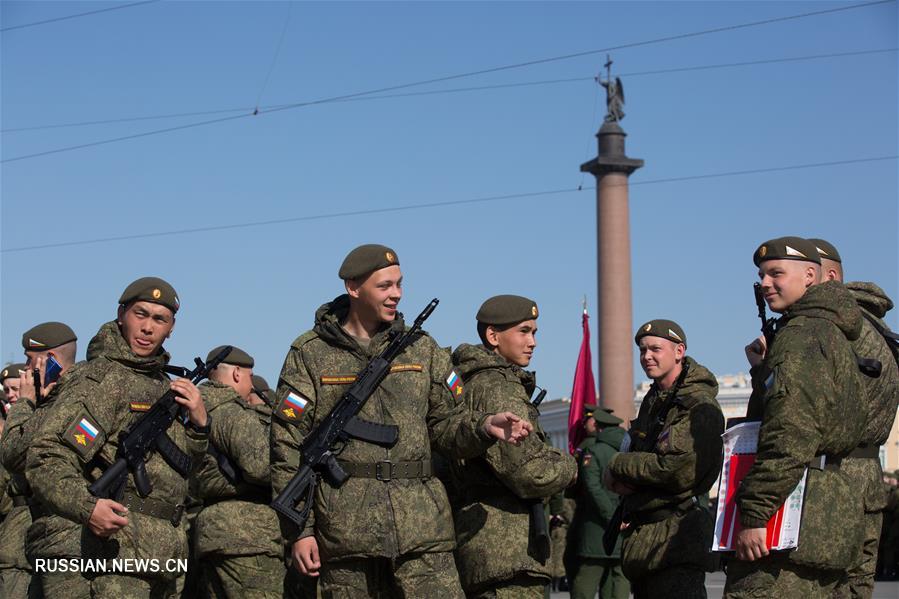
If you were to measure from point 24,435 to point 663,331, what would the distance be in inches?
158

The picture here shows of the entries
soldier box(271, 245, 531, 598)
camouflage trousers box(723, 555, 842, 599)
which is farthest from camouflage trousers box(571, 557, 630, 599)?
camouflage trousers box(723, 555, 842, 599)

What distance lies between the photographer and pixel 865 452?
6.98 meters

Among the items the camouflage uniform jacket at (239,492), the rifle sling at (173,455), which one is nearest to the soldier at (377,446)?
the rifle sling at (173,455)

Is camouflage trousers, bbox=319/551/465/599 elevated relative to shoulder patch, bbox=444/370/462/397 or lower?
lower

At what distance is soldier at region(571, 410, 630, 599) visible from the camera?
1321cm

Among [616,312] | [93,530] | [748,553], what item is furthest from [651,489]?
[616,312]

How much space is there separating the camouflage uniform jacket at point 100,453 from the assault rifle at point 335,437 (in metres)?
1.05

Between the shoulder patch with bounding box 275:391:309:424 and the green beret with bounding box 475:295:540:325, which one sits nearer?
the shoulder patch with bounding box 275:391:309:424

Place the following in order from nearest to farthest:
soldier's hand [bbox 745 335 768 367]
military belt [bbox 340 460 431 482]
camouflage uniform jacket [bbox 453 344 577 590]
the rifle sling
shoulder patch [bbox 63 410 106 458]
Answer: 1. military belt [bbox 340 460 431 482]
2. shoulder patch [bbox 63 410 106 458]
3. the rifle sling
4. camouflage uniform jacket [bbox 453 344 577 590]
5. soldier's hand [bbox 745 335 768 367]

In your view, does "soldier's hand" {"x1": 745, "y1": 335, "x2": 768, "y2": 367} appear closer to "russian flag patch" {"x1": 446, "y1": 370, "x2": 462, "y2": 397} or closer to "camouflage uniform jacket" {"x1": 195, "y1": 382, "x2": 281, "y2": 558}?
"russian flag patch" {"x1": 446, "y1": 370, "x2": 462, "y2": 397}

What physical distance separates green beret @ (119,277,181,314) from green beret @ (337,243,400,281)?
3.69 feet

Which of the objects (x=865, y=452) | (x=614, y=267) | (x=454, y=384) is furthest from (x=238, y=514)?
(x=614, y=267)

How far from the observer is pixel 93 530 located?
6.68 m

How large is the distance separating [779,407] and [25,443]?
14.5 feet
